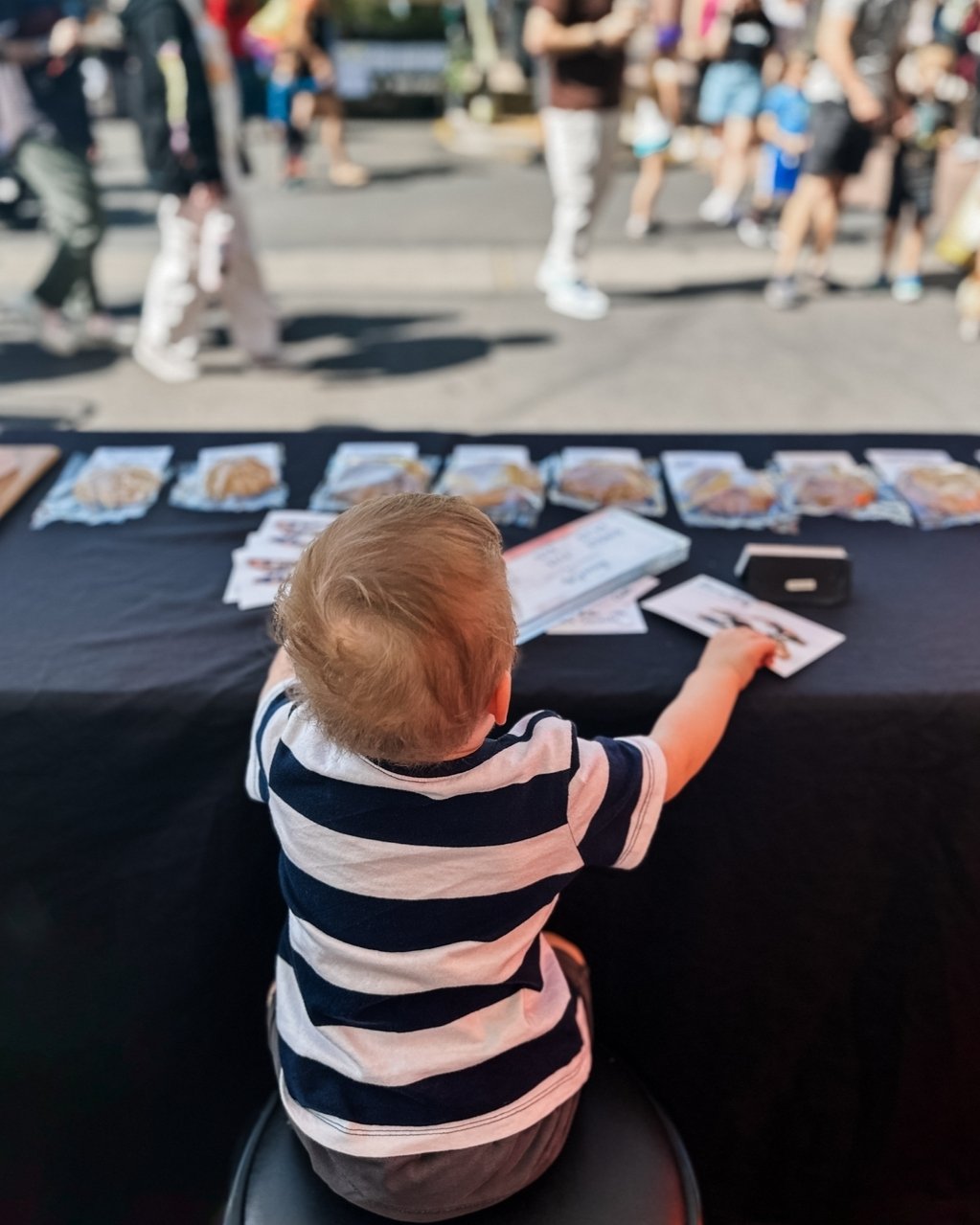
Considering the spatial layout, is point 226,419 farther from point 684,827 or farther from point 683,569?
point 684,827

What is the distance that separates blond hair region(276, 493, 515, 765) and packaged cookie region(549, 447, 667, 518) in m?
0.87

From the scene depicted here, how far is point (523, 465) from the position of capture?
5.86ft

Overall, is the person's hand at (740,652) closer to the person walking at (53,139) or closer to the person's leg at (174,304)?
the person's leg at (174,304)

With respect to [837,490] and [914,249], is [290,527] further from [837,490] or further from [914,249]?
[914,249]

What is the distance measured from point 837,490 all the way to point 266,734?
1.13 meters

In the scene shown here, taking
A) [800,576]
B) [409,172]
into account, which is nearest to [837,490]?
[800,576]

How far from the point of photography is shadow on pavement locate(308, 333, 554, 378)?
443cm

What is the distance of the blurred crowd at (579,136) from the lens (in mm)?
3680

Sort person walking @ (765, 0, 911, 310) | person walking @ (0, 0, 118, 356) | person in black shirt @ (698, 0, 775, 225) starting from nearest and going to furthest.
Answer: person walking @ (0, 0, 118, 356) → person walking @ (765, 0, 911, 310) → person in black shirt @ (698, 0, 775, 225)

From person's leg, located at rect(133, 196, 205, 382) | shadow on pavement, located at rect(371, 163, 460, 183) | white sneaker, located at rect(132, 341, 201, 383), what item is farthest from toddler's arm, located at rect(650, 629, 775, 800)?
shadow on pavement, located at rect(371, 163, 460, 183)

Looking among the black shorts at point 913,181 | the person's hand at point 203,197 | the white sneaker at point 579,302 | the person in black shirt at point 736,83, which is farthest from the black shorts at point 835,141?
the person's hand at point 203,197

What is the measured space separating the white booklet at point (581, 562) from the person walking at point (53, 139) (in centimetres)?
355

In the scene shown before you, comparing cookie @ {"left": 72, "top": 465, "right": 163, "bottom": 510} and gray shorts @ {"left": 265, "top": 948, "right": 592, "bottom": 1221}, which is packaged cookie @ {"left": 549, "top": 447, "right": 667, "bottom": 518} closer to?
cookie @ {"left": 72, "top": 465, "right": 163, "bottom": 510}

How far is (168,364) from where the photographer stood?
4238 millimetres
